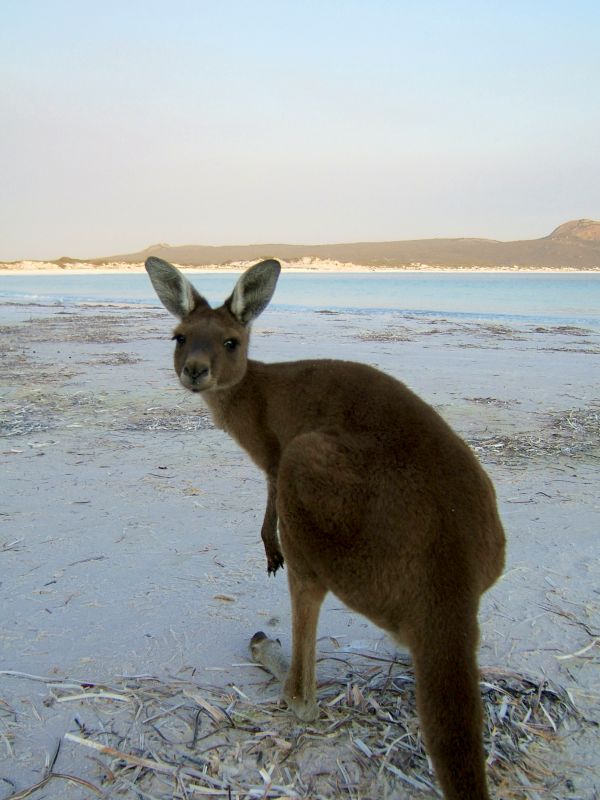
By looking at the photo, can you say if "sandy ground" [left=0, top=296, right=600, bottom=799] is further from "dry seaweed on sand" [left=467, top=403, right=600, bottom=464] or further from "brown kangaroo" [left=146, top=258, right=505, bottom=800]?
"brown kangaroo" [left=146, top=258, right=505, bottom=800]

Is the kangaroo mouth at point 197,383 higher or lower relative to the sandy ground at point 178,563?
higher

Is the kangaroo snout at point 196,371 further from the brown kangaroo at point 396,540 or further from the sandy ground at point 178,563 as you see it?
the sandy ground at point 178,563

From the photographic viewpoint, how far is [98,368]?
8.73 m

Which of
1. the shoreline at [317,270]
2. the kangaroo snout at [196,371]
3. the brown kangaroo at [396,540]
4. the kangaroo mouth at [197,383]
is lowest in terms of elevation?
the shoreline at [317,270]

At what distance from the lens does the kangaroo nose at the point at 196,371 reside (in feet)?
9.55

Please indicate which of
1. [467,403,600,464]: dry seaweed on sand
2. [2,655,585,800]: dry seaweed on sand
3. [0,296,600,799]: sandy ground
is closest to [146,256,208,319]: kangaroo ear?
[0,296,600,799]: sandy ground

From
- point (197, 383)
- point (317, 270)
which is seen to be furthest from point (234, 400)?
point (317, 270)

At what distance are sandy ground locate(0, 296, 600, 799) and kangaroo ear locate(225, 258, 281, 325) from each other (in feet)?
4.02

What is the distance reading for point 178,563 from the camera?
10.8 feet

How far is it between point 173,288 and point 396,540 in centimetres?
189

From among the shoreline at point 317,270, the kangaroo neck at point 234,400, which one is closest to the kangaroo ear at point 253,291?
the kangaroo neck at point 234,400

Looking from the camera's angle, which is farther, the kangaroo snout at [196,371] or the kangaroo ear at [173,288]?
the kangaroo ear at [173,288]

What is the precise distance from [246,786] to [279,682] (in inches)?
20.8

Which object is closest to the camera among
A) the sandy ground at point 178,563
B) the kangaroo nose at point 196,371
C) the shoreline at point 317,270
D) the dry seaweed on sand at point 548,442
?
the sandy ground at point 178,563
